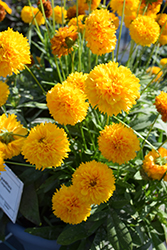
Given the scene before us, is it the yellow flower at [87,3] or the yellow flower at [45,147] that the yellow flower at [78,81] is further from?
the yellow flower at [87,3]

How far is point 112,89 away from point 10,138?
13.9 inches

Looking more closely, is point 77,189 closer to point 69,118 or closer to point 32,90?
point 69,118

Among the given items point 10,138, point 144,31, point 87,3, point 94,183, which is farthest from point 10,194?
point 87,3

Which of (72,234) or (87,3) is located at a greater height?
(87,3)

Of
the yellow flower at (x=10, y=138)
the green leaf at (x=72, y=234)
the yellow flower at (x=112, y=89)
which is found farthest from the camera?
the green leaf at (x=72, y=234)

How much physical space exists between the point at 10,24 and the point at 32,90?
4.46 feet

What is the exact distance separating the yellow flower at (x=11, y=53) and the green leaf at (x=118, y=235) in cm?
60

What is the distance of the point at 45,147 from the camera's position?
1.86ft

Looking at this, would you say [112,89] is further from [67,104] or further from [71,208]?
[71,208]

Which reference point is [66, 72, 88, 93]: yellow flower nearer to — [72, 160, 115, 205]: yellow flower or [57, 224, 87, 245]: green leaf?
[72, 160, 115, 205]: yellow flower

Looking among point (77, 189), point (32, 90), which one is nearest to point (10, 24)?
point (32, 90)

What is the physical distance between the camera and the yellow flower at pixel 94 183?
1.91 feet

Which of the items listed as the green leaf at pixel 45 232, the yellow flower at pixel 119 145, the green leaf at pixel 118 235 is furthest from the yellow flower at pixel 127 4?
the green leaf at pixel 45 232

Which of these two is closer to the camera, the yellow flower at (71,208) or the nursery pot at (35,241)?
the yellow flower at (71,208)
